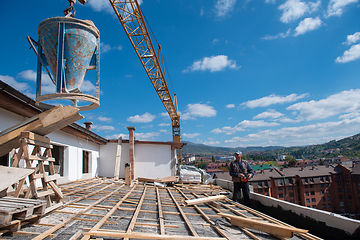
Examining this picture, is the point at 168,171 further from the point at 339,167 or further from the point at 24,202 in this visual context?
the point at 339,167

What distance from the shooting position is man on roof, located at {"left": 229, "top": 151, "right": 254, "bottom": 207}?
7183 millimetres

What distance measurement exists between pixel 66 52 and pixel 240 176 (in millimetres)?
6572

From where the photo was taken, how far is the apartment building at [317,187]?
4931cm

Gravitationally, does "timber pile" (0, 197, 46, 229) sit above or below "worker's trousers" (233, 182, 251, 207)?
above

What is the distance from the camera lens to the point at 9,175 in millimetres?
3469

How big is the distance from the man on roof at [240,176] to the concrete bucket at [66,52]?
17.3 ft

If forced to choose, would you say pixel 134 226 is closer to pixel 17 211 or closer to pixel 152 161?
pixel 17 211

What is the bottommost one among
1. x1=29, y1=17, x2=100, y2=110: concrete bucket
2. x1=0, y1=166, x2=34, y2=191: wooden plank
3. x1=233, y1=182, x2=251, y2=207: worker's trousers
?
x1=233, y1=182, x2=251, y2=207: worker's trousers

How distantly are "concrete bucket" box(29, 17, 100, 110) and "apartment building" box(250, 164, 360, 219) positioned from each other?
166ft

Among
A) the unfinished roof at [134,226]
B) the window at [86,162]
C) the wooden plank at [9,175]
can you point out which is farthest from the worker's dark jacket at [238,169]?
the window at [86,162]

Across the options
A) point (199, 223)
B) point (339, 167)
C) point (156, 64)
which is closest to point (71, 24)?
point (199, 223)

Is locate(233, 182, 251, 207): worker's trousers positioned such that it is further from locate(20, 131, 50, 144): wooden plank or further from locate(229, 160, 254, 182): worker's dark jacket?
locate(20, 131, 50, 144): wooden plank

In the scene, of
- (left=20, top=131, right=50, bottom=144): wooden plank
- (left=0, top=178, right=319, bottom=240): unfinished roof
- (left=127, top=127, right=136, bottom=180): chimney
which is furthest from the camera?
(left=127, top=127, right=136, bottom=180): chimney

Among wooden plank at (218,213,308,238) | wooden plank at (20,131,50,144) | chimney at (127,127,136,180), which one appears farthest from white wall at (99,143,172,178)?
wooden plank at (218,213,308,238)
